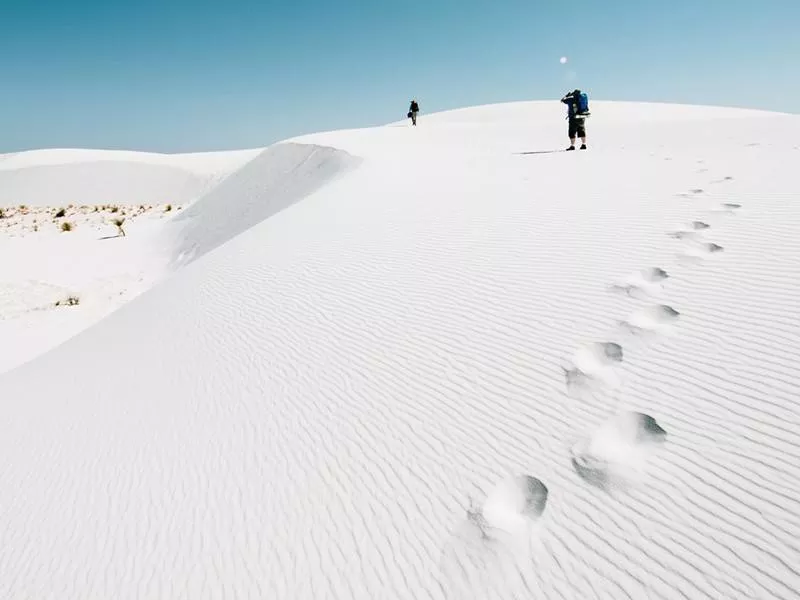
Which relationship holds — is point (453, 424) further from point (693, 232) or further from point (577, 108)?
point (577, 108)

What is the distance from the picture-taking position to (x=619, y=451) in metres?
1.79

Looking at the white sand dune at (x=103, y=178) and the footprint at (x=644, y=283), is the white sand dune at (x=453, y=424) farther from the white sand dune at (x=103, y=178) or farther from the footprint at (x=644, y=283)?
the white sand dune at (x=103, y=178)

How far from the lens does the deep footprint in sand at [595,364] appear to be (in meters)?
2.21

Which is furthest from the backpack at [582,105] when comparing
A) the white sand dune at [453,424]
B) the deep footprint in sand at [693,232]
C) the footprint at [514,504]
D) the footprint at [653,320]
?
the footprint at [514,504]

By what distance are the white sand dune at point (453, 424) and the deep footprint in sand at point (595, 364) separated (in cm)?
2

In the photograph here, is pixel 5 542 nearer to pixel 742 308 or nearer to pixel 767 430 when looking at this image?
pixel 767 430

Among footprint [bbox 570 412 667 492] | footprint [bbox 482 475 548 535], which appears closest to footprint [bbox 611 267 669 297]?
footprint [bbox 570 412 667 492]

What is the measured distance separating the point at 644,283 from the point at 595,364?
0.97 m

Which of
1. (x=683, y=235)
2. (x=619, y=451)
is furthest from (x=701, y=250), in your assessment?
(x=619, y=451)

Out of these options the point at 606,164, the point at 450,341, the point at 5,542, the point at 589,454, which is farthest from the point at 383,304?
the point at 606,164

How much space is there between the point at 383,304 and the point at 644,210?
268 cm

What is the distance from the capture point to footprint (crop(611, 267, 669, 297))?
9.34 feet

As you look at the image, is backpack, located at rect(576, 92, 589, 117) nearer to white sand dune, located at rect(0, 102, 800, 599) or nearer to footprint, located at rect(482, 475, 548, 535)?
white sand dune, located at rect(0, 102, 800, 599)

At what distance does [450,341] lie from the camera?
2.80 metres
